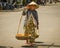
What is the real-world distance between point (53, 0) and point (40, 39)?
6091 cm

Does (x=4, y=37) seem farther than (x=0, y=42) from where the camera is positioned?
Yes

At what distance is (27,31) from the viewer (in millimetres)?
12039

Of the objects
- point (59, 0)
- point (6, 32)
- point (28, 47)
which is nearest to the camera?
point (28, 47)

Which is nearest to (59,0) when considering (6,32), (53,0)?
(53,0)

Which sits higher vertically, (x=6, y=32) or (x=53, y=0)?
(x=6, y=32)

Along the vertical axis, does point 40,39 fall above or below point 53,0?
above

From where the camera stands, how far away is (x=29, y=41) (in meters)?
12.0

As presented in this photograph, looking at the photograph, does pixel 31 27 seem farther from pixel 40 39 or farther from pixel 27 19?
pixel 40 39

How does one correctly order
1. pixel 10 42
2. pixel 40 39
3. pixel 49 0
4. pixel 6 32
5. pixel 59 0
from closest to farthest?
pixel 10 42 < pixel 40 39 < pixel 6 32 < pixel 49 0 < pixel 59 0

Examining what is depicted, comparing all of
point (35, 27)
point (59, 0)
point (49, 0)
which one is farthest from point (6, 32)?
point (59, 0)

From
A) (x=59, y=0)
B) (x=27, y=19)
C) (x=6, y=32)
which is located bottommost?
(x=59, y=0)

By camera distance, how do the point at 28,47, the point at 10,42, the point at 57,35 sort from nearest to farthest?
the point at 28,47 < the point at 10,42 < the point at 57,35

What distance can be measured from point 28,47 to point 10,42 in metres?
2.25

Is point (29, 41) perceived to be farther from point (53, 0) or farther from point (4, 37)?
point (53, 0)
